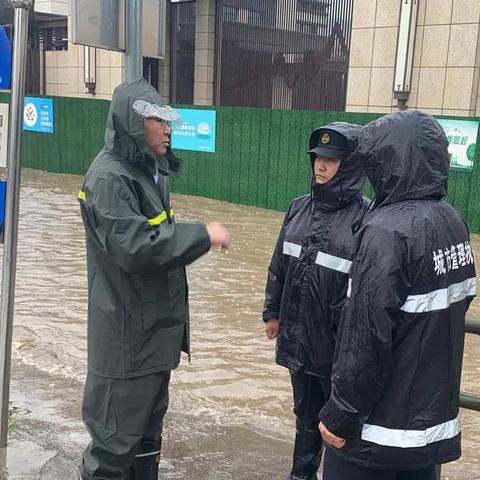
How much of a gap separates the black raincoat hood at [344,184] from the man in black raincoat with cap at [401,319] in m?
0.94

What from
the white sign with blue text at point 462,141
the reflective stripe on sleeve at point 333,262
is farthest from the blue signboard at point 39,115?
the reflective stripe on sleeve at point 333,262

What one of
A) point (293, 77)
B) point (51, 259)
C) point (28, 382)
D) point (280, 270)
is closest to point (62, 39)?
point (293, 77)

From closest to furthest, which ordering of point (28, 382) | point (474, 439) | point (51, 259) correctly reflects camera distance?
point (474, 439) < point (28, 382) < point (51, 259)

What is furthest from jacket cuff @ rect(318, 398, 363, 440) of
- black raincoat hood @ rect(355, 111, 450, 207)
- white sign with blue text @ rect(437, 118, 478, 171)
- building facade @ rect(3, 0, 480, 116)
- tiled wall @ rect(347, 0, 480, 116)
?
tiled wall @ rect(347, 0, 480, 116)

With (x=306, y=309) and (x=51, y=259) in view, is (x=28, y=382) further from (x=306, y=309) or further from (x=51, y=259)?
(x=51, y=259)

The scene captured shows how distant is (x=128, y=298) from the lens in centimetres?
254

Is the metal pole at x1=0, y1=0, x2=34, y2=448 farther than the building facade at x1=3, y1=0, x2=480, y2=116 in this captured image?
No

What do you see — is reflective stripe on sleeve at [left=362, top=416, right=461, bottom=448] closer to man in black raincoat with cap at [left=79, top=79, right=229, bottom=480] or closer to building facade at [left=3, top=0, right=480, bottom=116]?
man in black raincoat with cap at [left=79, top=79, right=229, bottom=480]

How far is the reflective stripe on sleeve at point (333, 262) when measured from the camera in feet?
9.84

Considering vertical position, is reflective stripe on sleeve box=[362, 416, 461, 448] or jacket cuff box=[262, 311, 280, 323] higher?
reflective stripe on sleeve box=[362, 416, 461, 448]

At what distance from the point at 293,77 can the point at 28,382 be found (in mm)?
12112

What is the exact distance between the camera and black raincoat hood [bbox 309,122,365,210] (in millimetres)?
3100

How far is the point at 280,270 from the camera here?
335 centimetres

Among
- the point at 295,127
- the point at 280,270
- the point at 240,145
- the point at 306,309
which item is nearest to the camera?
the point at 306,309
